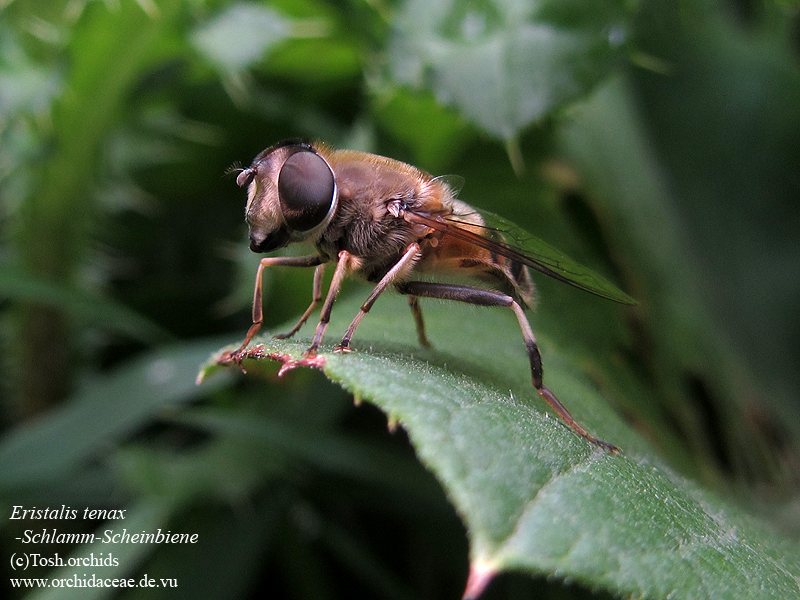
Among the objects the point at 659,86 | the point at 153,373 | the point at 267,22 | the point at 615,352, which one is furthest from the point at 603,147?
the point at 153,373

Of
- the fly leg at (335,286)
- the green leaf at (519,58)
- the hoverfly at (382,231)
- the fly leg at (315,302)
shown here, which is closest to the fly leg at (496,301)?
the hoverfly at (382,231)

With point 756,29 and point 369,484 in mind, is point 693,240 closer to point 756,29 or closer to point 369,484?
point 756,29

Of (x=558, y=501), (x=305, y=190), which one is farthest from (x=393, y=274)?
(x=558, y=501)

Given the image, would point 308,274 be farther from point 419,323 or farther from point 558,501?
point 558,501

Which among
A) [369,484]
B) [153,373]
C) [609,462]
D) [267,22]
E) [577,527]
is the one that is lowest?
[369,484]

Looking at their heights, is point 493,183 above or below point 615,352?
above

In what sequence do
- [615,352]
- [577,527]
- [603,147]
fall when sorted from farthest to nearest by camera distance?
1. [603,147]
2. [615,352]
3. [577,527]
